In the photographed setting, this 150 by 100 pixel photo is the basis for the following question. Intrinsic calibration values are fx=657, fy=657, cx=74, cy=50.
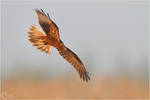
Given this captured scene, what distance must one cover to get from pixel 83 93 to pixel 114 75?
1.65 meters

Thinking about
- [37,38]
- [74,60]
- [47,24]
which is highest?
[47,24]

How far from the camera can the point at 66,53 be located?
306 inches

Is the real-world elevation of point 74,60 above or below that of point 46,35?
below

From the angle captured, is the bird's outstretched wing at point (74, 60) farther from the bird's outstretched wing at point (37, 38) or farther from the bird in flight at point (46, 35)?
the bird's outstretched wing at point (37, 38)

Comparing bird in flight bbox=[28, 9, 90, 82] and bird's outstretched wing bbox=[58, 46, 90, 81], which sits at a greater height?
bird in flight bbox=[28, 9, 90, 82]

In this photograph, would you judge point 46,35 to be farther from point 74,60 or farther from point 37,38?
point 74,60

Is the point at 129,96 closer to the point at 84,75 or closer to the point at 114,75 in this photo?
the point at 114,75

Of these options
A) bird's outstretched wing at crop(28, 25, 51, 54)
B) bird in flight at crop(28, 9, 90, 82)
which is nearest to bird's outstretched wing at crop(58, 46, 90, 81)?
bird in flight at crop(28, 9, 90, 82)

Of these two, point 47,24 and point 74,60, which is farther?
point 74,60

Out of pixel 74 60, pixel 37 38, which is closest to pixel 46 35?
pixel 37 38

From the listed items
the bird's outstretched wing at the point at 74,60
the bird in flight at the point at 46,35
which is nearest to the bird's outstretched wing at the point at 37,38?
the bird in flight at the point at 46,35

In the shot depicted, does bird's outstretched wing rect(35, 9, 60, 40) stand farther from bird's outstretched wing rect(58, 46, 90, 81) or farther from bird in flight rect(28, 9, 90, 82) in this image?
bird's outstretched wing rect(58, 46, 90, 81)

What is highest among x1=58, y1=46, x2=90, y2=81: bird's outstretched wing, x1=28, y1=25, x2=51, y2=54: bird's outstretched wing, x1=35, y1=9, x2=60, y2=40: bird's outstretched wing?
x1=35, y1=9, x2=60, y2=40: bird's outstretched wing

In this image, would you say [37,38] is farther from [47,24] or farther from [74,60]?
[74,60]
